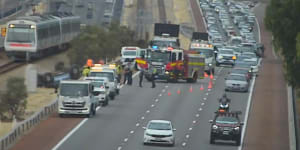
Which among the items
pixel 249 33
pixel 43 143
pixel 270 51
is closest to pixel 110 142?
pixel 43 143

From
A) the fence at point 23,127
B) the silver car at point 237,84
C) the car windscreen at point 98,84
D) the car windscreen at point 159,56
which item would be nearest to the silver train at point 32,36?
the car windscreen at point 159,56

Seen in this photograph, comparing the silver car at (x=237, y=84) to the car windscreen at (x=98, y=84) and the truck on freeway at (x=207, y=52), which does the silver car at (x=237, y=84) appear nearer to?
the truck on freeway at (x=207, y=52)

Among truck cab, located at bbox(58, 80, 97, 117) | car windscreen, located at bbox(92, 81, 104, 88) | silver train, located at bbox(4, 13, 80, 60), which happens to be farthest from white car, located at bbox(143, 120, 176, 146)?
silver train, located at bbox(4, 13, 80, 60)

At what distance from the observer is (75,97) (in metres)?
50.4

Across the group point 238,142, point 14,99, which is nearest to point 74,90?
point 14,99

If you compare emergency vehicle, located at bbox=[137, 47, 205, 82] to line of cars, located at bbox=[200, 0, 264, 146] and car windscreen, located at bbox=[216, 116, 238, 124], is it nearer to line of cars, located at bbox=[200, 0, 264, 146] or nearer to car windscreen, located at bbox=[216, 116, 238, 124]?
line of cars, located at bbox=[200, 0, 264, 146]

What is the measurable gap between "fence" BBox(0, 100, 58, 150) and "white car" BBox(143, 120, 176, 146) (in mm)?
5739

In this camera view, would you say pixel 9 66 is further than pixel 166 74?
Yes

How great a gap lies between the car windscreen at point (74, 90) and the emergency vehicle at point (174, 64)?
1901cm

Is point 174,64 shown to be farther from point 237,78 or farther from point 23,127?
point 23,127

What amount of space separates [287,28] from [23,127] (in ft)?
43.6

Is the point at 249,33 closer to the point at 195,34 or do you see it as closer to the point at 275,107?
the point at 195,34

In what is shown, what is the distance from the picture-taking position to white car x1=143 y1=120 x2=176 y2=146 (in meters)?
Result: 41.8

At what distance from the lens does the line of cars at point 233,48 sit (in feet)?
141
